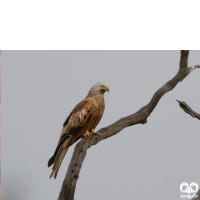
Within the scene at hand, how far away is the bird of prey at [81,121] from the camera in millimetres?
2240

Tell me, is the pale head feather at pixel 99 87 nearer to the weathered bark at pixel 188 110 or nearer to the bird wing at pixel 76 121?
the bird wing at pixel 76 121

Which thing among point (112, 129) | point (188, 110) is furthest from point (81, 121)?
point (188, 110)

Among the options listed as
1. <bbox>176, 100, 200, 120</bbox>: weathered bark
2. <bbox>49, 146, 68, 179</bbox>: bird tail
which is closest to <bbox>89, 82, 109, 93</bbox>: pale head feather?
<bbox>49, 146, 68, 179</bbox>: bird tail

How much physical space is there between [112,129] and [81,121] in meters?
0.33

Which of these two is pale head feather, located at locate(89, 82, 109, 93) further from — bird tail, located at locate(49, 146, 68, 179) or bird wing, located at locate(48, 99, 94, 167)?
bird tail, located at locate(49, 146, 68, 179)

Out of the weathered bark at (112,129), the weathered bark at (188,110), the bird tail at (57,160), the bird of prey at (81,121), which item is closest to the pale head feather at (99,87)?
the bird of prey at (81,121)

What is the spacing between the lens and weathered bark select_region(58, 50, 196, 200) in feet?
6.56

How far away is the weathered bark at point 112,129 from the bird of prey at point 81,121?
93mm

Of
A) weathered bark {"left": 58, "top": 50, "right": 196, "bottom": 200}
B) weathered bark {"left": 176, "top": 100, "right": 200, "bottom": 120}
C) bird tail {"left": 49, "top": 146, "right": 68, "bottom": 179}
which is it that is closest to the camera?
weathered bark {"left": 58, "top": 50, "right": 196, "bottom": 200}

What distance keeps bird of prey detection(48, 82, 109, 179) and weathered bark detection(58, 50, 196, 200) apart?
9 cm
